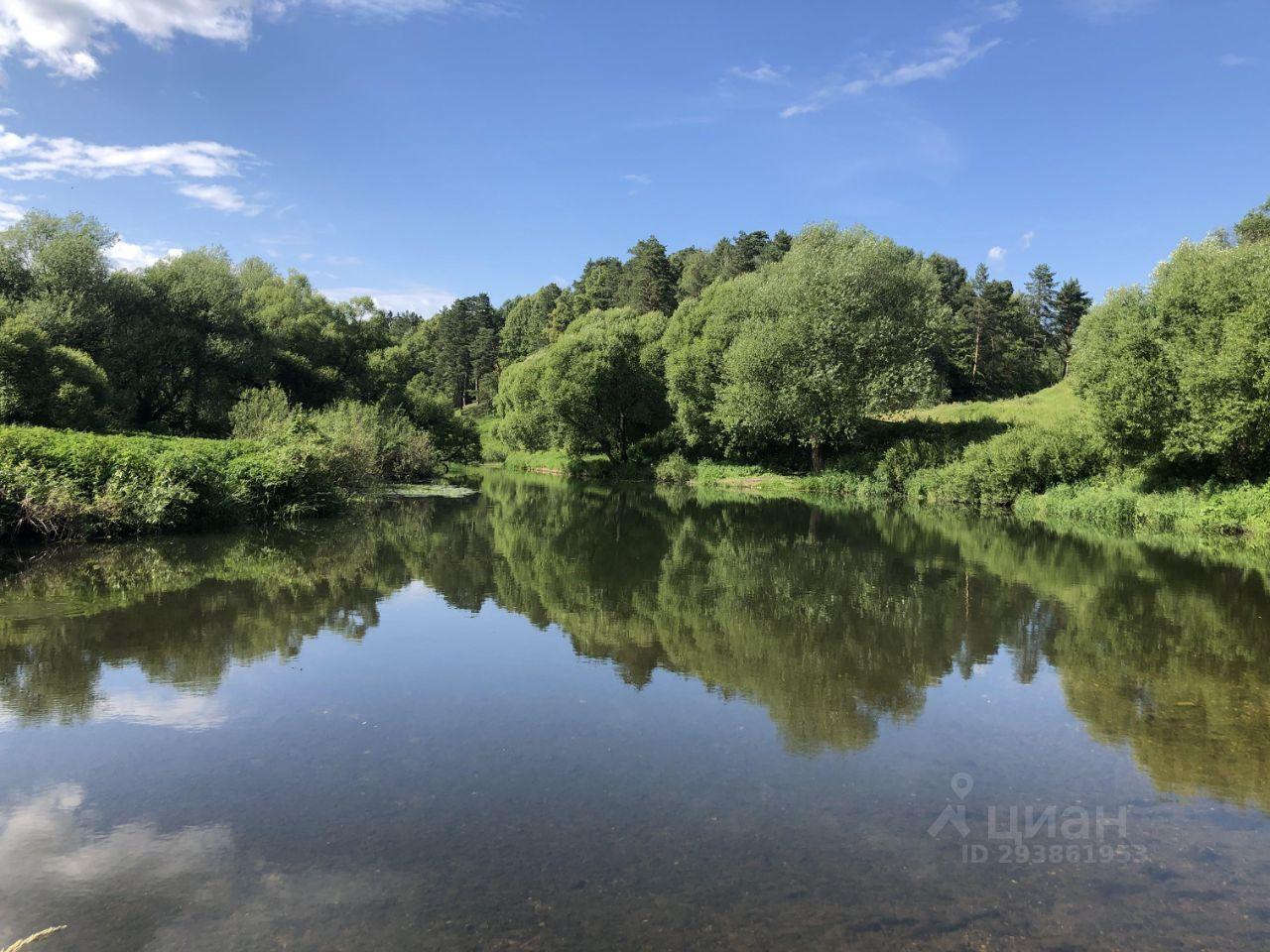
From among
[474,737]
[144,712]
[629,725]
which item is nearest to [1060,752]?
[629,725]

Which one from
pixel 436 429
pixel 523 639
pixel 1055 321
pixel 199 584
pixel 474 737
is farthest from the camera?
pixel 1055 321

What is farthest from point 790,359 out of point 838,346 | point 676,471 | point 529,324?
point 529,324

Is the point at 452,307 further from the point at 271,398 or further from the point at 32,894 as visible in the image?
the point at 32,894

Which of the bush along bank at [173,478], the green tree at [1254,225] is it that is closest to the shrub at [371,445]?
the bush along bank at [173,478]

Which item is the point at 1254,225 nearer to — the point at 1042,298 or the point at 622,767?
the point at 1042,298

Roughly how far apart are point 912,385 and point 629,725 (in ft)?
117

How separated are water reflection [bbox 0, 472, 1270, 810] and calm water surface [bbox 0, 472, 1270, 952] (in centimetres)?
8

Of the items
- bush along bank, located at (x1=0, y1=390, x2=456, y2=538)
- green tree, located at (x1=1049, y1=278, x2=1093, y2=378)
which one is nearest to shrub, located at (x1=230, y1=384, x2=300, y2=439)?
bush along bank, located at (x1=0, y1=390, x2=456, y2=538)

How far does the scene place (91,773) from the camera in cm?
648

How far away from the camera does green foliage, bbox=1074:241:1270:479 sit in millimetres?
24672

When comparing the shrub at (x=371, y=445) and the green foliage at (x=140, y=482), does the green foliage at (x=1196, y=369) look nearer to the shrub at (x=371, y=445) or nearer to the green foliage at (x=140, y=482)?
the shrub at (x=371, y=445)

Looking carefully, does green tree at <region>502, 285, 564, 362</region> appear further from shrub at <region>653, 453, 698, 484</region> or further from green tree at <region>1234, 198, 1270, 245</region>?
green tree at <region>1234, 198, 1270, 245</region>

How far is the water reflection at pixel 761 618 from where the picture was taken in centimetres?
834

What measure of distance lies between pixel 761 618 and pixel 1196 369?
72.3ft
